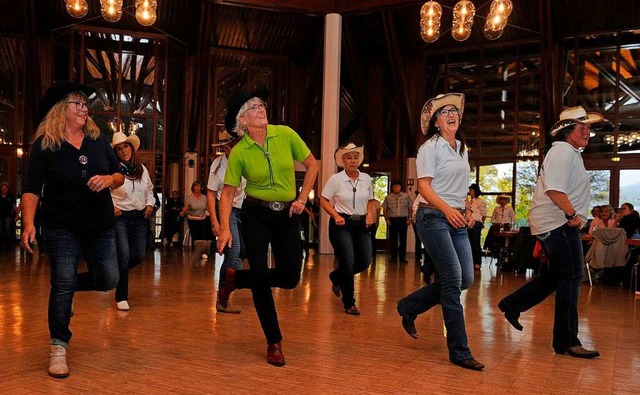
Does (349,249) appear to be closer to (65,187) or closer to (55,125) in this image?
(65,187)

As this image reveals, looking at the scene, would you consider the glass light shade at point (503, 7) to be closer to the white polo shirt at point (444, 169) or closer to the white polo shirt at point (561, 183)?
the white polo shirt at point (561, 183)

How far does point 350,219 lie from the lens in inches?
248

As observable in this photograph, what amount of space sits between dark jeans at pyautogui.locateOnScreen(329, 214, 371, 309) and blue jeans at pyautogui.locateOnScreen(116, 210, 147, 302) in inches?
71.1

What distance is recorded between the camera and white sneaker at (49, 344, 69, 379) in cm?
372

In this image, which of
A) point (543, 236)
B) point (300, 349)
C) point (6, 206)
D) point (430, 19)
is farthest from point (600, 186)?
point (6, 206)

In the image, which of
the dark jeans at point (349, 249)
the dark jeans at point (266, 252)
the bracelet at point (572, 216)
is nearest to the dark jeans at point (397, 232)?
the dark jeans at point (349, 249)

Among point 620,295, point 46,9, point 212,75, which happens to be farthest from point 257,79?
point 620,295

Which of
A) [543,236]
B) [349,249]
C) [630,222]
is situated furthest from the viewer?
[630,222]

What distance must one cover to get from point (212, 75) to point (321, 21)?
338 cm

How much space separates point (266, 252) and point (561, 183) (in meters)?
2.03

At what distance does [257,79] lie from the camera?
1894cm

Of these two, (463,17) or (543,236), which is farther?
(463,17)

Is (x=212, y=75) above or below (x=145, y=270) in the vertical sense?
above

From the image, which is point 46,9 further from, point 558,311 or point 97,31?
point 558,311
